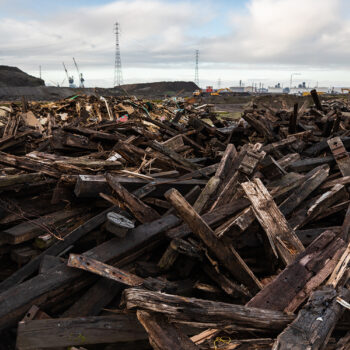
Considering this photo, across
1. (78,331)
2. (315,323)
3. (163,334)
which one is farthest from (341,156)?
(78,331)

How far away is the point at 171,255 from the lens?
3697 millimetres

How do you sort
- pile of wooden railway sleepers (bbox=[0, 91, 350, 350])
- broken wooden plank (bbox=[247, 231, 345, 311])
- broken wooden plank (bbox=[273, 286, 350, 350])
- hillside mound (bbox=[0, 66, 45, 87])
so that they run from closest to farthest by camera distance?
broken wooden plank (bbox=[273, 286, 350, 350]) < pile of wooden railway sleepers (bbox=[0, 91, 350, 350]) < broken wooden plank (bbox=[247, 231, 345, 311]) < hillside mound (bbox=[0, 66, 45, 87])

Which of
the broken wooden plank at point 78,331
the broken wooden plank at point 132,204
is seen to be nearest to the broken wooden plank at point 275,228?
the broken wooden plank at point 132,204

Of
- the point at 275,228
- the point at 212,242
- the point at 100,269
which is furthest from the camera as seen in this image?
the point at 275,228

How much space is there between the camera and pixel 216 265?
3.56 meters

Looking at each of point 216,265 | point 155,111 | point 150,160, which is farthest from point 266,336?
point 155,111

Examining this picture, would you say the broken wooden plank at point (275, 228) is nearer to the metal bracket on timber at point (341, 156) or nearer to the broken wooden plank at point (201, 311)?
the broken wooden plank at point (201, 311)

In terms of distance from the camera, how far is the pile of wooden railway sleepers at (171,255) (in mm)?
2457

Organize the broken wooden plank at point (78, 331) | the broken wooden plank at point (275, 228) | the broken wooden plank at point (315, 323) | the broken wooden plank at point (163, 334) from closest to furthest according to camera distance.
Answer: the broken wooden plank at point (315, 323)
the broken wooden plank at point (163, 334)
the broken wooden plank at point (78, 331)
the broken wooden plank at point (275, 228)

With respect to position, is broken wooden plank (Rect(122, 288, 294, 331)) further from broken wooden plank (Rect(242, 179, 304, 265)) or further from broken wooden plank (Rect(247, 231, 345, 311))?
broken wooden plank (Rect(242, 179, 304, 265))

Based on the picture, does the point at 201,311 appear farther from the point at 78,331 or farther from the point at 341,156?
the point at 341,156

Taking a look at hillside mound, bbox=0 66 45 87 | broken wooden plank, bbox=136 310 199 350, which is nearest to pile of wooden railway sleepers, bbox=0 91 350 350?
broken wooden plank, bbox=136 310 199 350

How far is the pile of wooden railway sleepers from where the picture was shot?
8.06ft

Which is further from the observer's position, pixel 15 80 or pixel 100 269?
pixel 15 80
